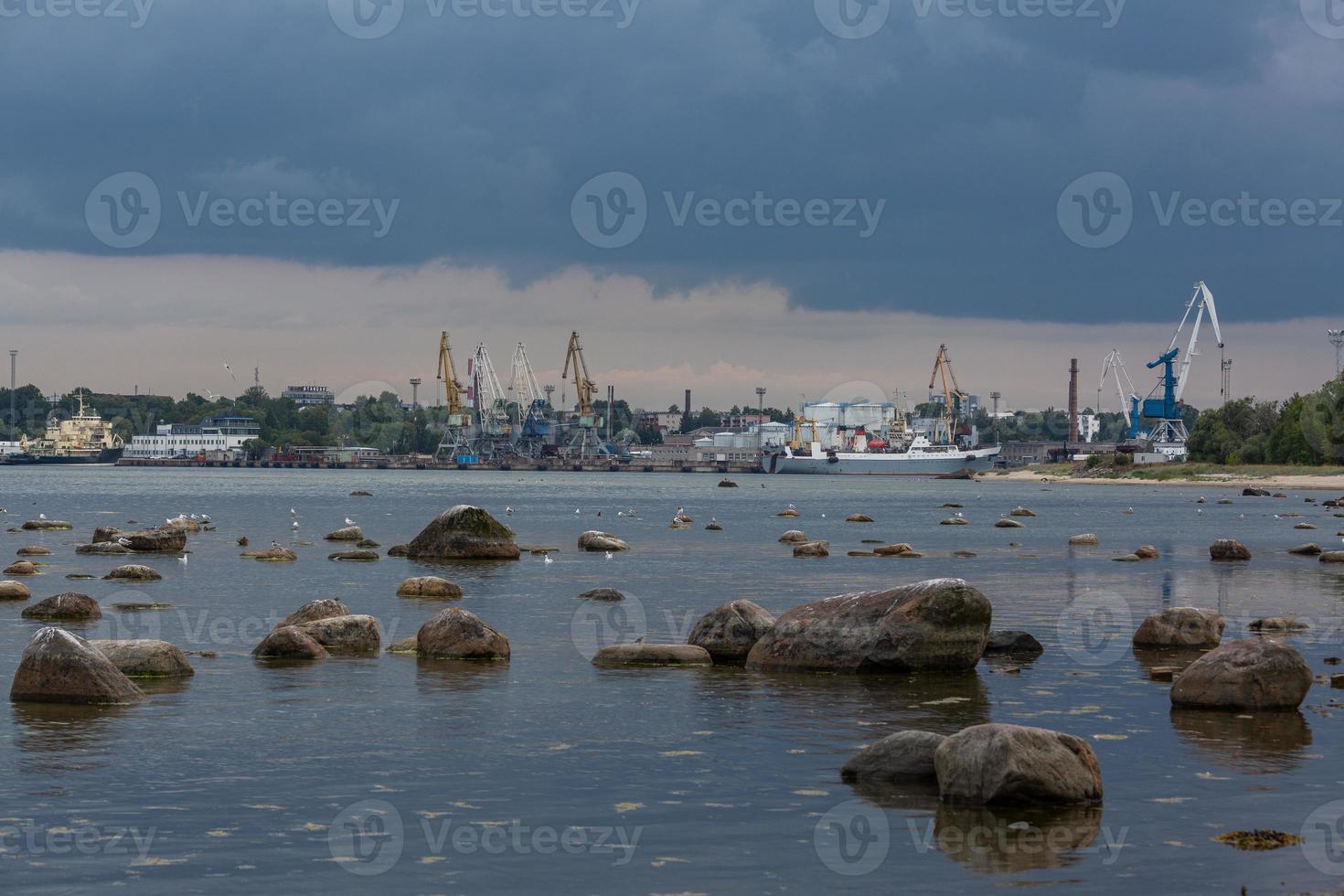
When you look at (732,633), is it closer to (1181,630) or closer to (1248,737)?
(1181,630)

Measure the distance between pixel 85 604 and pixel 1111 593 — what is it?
2755 cm

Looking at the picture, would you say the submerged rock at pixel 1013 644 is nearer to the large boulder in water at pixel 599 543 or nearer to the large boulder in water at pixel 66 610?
the large boulder in water at pixel 66 610

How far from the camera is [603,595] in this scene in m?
40.3

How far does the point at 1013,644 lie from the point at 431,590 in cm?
1717

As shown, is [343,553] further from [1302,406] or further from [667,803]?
[1302,406]

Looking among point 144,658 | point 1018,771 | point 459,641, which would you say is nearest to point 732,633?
point 459,641

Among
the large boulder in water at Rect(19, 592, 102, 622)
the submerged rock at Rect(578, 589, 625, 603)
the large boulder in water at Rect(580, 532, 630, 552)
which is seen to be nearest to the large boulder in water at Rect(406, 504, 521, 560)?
the large boulder in water at Rect(580, 532, 630, 552)

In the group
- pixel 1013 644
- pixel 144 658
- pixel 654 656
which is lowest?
pixel 654 656

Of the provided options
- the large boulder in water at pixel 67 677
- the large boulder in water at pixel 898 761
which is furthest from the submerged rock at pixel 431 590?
the large boulder in water at pixel 898 761

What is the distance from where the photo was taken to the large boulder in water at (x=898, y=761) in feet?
57.7

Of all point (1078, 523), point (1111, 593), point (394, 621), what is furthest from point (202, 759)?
point (1078, 523)

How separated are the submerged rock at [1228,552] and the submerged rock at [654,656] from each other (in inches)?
1432

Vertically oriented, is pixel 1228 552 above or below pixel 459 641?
below

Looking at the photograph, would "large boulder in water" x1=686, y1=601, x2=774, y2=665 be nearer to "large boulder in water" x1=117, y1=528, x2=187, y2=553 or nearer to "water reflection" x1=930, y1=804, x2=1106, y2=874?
"water reflection" x1=930, y1=804, x2=1106, y2=874
